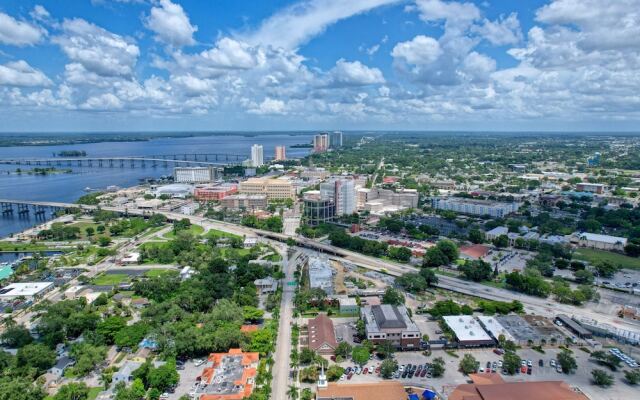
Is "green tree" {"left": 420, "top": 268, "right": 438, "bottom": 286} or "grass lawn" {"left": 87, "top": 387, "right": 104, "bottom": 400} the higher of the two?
"green tree" {"left": 420, "top": 268, "right": 438, "bottom": 286}

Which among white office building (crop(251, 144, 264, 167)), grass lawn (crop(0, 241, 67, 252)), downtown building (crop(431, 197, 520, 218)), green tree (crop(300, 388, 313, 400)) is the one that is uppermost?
white office building (crop(251, 144, 264, 167))

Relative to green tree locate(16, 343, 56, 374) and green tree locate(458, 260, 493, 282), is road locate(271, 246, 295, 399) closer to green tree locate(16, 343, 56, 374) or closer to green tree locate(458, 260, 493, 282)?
green tree locate(16, 343, 56, 374)

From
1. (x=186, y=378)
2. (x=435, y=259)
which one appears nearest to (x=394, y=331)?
(x=186, y=378)

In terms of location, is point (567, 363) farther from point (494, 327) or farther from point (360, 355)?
point (360, 355)

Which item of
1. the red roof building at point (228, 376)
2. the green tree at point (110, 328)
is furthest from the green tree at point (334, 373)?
the green tree at point (110, 328)

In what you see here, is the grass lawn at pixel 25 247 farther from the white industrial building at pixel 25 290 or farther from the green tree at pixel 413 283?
the green tree at pixel 413 283

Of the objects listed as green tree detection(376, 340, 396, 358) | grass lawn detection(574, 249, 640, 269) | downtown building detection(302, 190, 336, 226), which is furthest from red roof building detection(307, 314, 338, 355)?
downtown building detection(302, 190, 336, 226)
